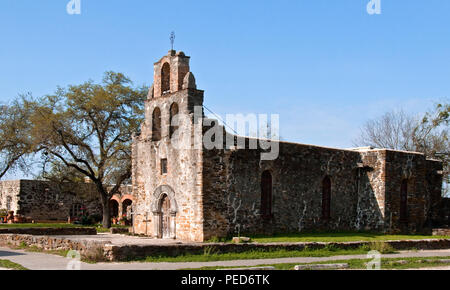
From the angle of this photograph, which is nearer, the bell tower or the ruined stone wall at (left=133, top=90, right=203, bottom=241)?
the ruined stone wall at (left=133, top=90, right=203, bottom=241)

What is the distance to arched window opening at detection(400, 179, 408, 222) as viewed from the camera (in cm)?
2912

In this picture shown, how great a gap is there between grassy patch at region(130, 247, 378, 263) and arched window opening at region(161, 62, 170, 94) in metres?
10.6

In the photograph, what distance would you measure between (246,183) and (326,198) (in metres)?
5.55

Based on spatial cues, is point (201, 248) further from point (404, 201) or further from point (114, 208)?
point (114, 208)

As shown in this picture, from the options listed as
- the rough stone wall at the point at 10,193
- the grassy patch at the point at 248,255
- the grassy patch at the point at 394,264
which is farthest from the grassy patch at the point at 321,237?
the rough stone wall at the point at 10,193

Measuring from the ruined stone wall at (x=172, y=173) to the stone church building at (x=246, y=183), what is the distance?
44mm

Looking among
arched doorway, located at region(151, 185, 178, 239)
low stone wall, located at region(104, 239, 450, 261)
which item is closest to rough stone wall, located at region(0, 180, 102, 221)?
arched doorway, located at region(151, 185, 178, 239)

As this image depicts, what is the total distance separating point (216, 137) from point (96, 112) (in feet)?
45.5

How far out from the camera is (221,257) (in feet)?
58.5

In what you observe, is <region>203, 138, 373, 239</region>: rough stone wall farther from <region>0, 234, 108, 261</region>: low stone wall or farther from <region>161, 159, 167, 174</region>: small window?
<region>0, 234, 108, 261</region>: low stone wall

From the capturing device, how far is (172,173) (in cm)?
2464

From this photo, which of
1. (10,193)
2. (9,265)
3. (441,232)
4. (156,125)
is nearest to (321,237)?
(441,232)

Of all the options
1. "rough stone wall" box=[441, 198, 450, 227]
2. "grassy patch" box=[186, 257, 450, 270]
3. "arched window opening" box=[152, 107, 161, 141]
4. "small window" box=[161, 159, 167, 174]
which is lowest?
"grassy patch" box=[186, 257, 450, 270]
